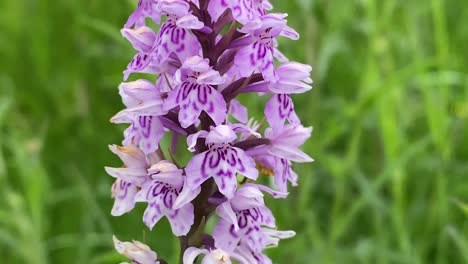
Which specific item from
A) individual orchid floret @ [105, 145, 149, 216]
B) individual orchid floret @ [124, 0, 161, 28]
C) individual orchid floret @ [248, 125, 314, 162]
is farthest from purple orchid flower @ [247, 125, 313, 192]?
individual orchid floret @ [124, 0, 161, 28]

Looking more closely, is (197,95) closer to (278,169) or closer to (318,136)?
(278,169)

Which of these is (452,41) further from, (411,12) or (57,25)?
(57,25)

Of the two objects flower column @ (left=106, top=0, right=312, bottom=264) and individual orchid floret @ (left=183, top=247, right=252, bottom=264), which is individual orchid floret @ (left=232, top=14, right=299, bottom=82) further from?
individual orchid floret @ (left=183, top=247, right=252, bottom=264)

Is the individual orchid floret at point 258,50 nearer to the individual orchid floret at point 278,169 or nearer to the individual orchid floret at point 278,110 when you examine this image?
the individual orchid floret at point 278,110

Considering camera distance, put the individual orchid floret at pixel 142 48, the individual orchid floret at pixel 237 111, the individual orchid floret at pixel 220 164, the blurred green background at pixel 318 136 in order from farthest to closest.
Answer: the blurred green background at pixel 318 136 → the individual orchid floret at pixel 237 111 → the individual orchid floret at pixel 142 48 → the individual orchid floret at pixel 220 164

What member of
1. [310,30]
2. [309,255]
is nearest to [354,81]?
[310,30]

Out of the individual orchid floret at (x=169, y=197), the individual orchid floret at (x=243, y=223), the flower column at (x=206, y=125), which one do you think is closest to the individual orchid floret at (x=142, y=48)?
the flower column at (x=206, y=125)

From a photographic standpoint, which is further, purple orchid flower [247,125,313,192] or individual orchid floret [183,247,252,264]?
purple orchid flower [247,125,313,192]
